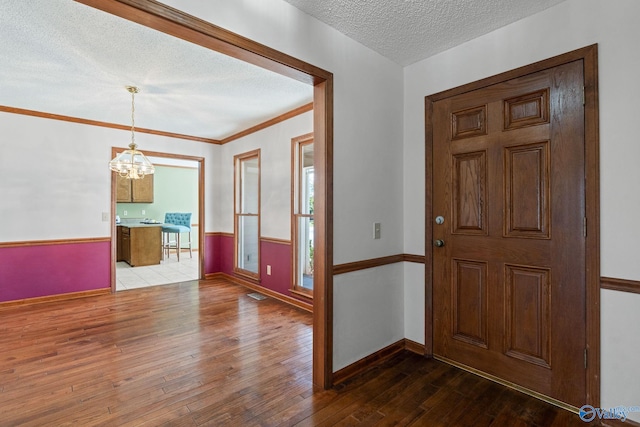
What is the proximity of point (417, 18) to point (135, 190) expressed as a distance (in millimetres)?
8068

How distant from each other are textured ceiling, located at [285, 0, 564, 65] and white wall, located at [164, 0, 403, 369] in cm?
11

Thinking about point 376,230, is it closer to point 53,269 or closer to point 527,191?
point 527,191

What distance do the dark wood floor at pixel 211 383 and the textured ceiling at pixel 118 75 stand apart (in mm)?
2441

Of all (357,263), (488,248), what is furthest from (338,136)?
(488,248)

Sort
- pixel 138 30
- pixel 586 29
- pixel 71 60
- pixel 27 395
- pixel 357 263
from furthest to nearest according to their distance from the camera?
pixel 71 60
pixel 357 263
pixel 138 30
pixel 27 395
pixel 586 29

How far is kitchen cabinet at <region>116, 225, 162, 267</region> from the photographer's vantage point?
637 centimetres

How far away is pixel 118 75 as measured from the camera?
282 centimetres

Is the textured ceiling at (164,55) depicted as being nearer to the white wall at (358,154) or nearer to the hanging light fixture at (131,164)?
the white wall at (358,154)

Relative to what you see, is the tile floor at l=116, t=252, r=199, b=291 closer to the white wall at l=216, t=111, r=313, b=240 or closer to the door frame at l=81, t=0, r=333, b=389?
the white wall at l=216, t=111, r=313, b=240

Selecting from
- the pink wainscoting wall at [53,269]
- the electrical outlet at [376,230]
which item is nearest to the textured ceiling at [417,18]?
the electrical outlet at [376,230]

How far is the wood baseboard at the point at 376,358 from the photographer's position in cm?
213

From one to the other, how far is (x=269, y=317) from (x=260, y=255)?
4.06ft

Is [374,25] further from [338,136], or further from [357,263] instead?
[357,263]

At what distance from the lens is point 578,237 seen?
5.77 feet
